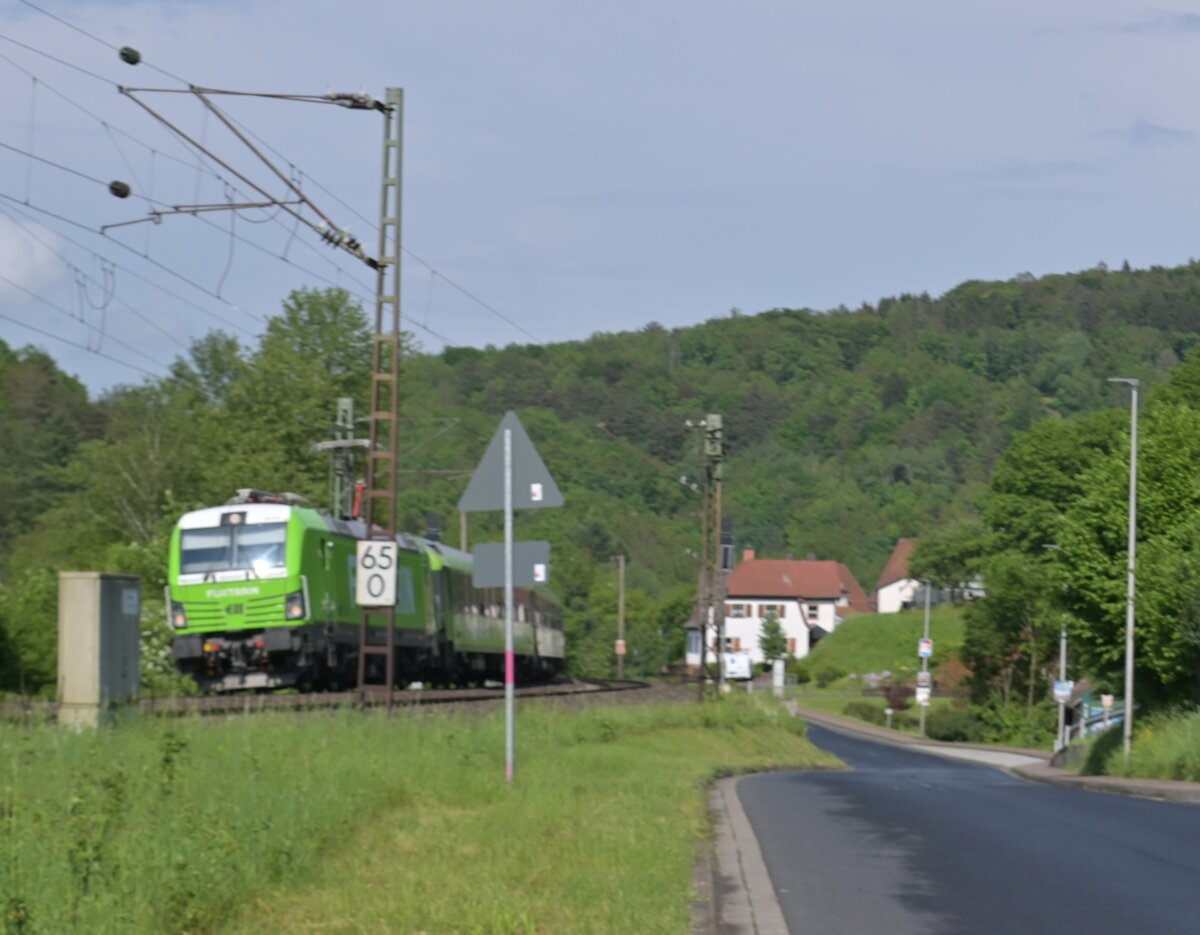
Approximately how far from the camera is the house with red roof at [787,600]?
16175 centimetres

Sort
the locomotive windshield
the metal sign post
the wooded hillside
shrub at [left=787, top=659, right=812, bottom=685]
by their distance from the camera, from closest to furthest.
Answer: the metal sign post
the locomotive windshield
the wooded hillside
shrub at [left=787, top=659, right=812, bottom=685]

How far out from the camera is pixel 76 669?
17.2 meters

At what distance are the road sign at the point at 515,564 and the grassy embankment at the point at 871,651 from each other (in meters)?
88.3

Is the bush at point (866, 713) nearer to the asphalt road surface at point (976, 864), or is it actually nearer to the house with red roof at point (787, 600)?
the house with red roof at point (787, 600)

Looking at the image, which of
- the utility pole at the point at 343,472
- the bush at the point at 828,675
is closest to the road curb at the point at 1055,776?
the utility pole at the point at 343,472

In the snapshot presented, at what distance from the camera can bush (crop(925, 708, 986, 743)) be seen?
77.9 metres

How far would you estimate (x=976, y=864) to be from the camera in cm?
1292

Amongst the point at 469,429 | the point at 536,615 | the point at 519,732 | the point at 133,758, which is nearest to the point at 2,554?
the point at 469,429

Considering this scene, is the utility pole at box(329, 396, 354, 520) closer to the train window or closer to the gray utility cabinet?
the train window

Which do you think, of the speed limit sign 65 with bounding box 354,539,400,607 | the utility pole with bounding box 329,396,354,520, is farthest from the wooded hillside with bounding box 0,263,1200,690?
the speed limit sign 65 with bounding box 354,539,400,607

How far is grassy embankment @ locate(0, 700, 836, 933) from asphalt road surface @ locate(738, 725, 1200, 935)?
0.92 metres

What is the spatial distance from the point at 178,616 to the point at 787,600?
134m

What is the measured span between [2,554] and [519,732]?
82866 millimetres

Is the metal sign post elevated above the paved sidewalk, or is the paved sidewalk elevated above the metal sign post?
the metal sign post
